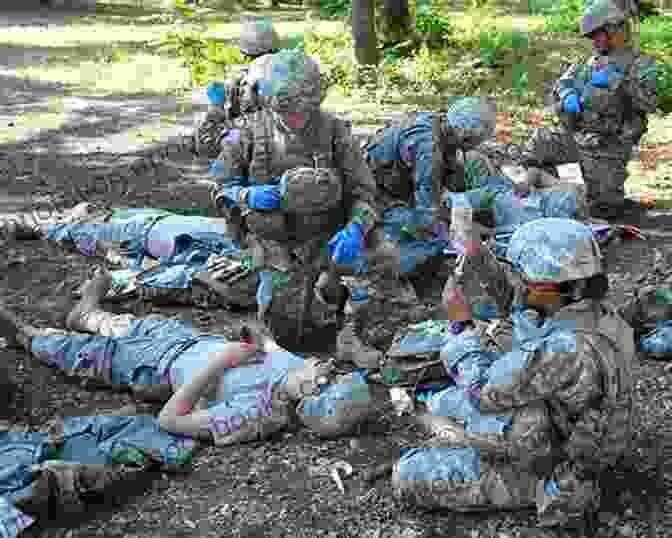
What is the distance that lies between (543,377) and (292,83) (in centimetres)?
229

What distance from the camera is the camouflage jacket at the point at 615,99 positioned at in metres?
6.95

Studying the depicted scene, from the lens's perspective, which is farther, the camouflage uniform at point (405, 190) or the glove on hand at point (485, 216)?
the glove on hand at point (485, 216)

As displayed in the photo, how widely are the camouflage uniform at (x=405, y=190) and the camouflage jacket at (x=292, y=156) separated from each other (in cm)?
27

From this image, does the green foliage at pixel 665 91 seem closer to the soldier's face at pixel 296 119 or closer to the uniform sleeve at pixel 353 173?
the uniform sleeve at pixel 353 173

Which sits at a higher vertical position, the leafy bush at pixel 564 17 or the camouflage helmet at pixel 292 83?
the camouflage helmet at pixel 292 83

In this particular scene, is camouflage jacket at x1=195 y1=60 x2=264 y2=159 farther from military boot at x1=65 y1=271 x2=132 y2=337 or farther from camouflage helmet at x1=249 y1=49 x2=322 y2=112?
camouflage helmet at x1=249 y1=49 x2=322 y2=112

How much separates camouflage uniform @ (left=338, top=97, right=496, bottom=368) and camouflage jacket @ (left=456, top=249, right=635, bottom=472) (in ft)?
5.58

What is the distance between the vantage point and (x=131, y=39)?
1627 centimetres

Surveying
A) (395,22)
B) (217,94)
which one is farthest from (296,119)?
(395,22)

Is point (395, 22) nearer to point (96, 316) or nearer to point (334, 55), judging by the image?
point (334, 55)

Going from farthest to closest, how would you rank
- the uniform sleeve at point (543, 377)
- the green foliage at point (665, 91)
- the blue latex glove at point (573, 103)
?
the green foliage at point (665, 91)
the blue latex glove at point (573, 103)
the uniform sleeve at point (543, 377)

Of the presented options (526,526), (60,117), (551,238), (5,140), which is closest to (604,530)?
(526,526)

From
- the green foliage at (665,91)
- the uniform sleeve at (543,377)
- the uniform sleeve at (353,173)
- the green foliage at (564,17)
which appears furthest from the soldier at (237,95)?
the green foliage at (564,17)

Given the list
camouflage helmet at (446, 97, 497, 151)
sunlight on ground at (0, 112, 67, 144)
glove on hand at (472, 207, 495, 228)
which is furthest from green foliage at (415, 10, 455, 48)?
camouflage helmet at (446, 97, 497, 151)
